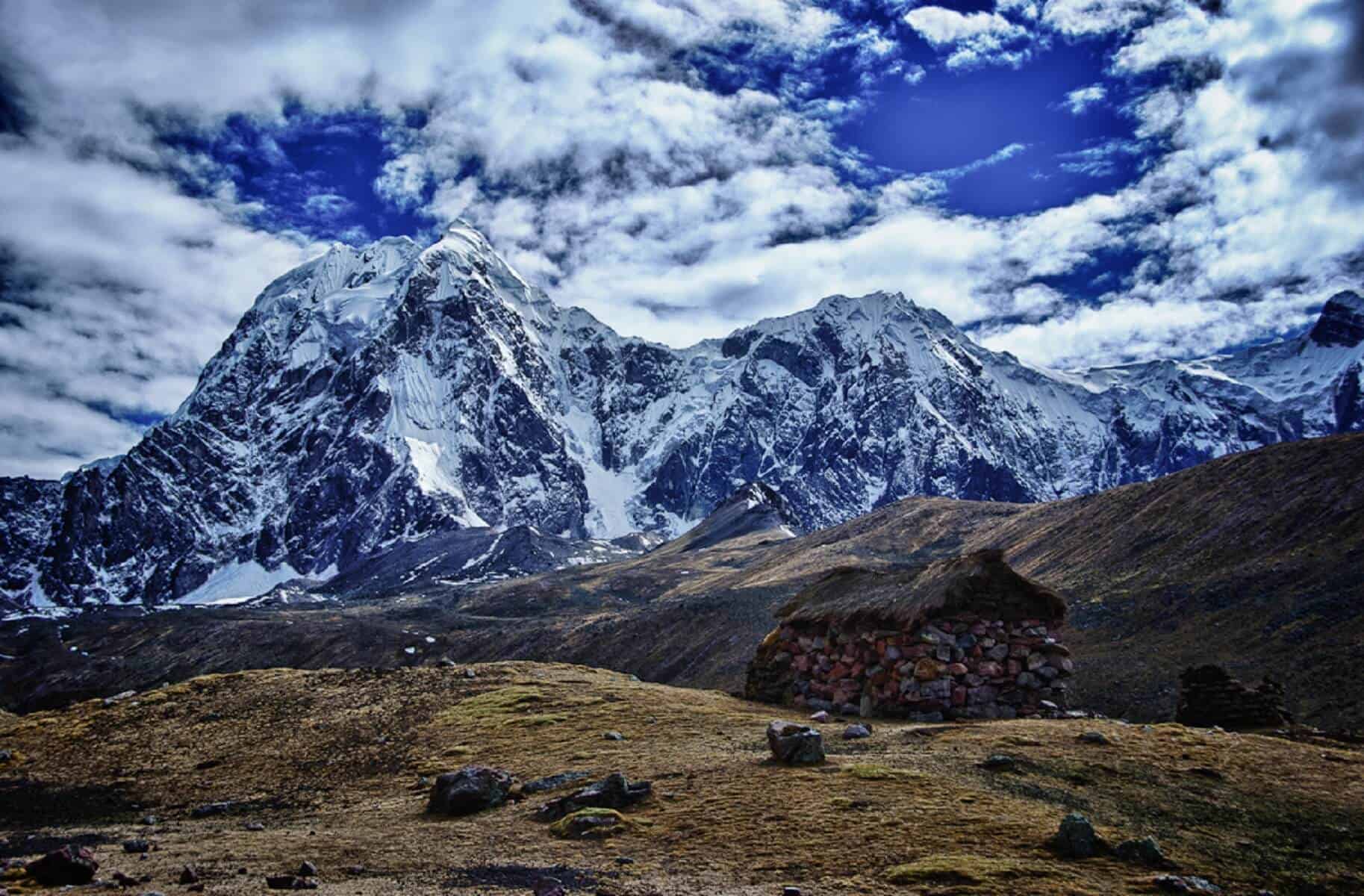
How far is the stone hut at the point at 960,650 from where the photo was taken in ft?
77.3

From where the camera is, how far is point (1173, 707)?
1754 inches

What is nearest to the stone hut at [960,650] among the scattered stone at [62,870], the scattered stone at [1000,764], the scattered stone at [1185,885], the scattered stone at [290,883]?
the scattered stone at [1000,764]

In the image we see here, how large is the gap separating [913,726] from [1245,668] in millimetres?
34506

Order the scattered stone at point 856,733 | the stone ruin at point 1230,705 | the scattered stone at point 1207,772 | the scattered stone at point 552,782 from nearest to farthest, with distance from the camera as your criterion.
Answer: the scattered stone at point 1207,772 < the scattered stone at point 552,782 < the scattered stone at point 856,733 < the stone ruin at point 1230,705

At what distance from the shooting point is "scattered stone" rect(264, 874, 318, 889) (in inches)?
480

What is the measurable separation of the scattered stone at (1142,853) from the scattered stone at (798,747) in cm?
594

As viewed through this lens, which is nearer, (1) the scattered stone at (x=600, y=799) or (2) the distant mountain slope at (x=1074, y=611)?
(1) the scattered stone at (x=600, y=799)

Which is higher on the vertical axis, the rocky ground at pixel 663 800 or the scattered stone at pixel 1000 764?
the scattered stone at pixel 1000 764

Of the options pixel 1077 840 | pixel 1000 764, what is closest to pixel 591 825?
pixel 1077 840

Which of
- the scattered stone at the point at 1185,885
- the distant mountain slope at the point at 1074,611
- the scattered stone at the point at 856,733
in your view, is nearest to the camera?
the scattered stone at the point at 1185,885

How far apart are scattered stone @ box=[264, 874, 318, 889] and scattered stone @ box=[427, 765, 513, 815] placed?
178 inches

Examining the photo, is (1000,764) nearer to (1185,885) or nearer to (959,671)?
(1185,885)

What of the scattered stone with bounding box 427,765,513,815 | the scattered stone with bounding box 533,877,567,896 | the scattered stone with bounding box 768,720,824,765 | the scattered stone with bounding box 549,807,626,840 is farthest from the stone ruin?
the scattered stone with bounding box 533,877,567,896

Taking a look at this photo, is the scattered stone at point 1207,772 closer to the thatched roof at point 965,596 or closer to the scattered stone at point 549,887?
the thatched roof at point 965,596
